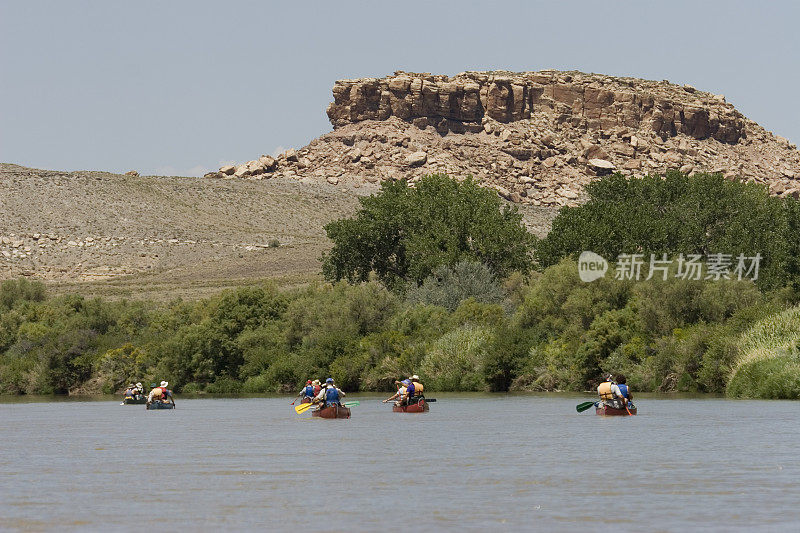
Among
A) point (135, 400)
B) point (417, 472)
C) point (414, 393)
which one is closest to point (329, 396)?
point (414, 393)

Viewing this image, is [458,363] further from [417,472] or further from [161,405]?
[417,472]

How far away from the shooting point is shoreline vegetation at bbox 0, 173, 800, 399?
6438 cm

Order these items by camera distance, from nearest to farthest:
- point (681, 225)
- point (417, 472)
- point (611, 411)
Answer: point (417, 472) → point (611, 411) → point (681, 225)

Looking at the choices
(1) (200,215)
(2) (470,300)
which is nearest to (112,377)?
(2) (470,300)

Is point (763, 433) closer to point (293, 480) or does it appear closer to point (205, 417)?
point (293, 480)

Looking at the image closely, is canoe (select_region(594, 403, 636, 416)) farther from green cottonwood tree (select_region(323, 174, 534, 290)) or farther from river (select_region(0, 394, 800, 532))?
green cottonwood tree (select_region(323, 174, 534, 290))

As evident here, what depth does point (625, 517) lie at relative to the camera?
20.6 m

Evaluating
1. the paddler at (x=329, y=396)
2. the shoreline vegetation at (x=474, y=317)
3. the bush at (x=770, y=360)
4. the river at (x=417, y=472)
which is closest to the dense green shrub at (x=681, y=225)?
the shoreline vegetation at (x=474, y=317)

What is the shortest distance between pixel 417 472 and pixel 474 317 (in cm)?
5064

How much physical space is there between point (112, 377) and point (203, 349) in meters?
6.75

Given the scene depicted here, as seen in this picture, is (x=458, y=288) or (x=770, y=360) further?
(x=458, y=288)

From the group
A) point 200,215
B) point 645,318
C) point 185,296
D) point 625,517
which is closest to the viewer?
point 625,517

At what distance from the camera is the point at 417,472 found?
1109 inches

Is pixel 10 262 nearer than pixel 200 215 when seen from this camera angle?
Yes
